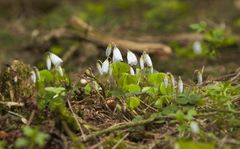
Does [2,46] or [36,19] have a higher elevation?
[36,19]

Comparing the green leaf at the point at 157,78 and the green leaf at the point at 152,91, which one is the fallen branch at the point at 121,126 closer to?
the green leaf at the point at 152,91

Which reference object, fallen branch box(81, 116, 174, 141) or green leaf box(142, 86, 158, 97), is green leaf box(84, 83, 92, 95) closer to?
green leaf box(142, 86, 158, 97)

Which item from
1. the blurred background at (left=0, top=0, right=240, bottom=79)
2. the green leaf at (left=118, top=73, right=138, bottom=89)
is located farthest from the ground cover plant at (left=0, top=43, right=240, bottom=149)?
the blurred background at (left=0, top=0, right=240, bottom=79)

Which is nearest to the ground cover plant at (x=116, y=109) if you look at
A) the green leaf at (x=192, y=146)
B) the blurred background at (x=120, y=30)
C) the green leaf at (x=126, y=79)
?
the green leaf at (x=126, y=79)

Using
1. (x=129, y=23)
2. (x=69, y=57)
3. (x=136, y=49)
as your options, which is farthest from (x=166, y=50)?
(x=129, y=23)

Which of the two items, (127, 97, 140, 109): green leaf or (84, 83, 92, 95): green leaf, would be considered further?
(84, 83, 92, 95): green leaf

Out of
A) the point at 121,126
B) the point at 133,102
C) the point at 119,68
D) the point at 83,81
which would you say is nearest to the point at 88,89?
the point at 83,81

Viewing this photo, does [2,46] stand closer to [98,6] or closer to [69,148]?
[98,6]
